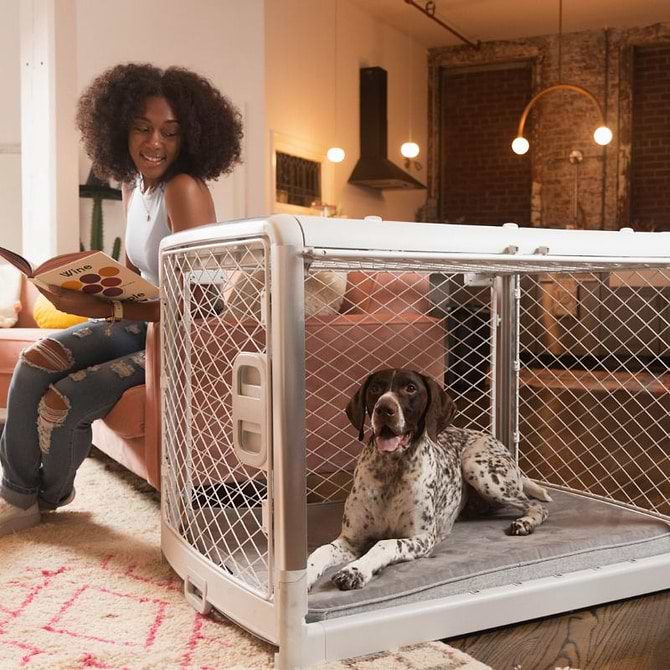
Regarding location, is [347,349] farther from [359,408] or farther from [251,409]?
[251,409]

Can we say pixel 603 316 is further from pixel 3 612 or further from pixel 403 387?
pixel 3 612

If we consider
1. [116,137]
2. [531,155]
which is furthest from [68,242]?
[531,155]

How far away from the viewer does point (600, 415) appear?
4.77 meters

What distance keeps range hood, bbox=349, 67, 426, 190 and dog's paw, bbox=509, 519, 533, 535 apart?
21.4 ft

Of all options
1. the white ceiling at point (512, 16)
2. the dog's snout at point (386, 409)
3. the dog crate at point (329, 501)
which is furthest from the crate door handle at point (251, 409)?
the white ceiling at point (512, 16)

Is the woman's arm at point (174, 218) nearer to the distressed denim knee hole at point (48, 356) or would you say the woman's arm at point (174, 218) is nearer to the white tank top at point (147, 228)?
the white tank top at point (147, 228)

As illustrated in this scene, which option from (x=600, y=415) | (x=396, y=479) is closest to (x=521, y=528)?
(x=396, y=479)

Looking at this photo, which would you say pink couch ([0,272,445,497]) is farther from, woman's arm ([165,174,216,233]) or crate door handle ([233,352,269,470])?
crate door handle ([233,352,269,470])

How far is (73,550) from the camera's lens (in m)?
2.15

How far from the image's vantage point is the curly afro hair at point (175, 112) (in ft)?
8.29

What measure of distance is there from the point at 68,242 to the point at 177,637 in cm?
400

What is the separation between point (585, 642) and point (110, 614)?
90 centimetres

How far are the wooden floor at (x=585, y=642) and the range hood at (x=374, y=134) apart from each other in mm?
6825

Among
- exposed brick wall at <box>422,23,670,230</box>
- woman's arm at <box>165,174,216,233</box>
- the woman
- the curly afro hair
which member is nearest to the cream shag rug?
the woman
